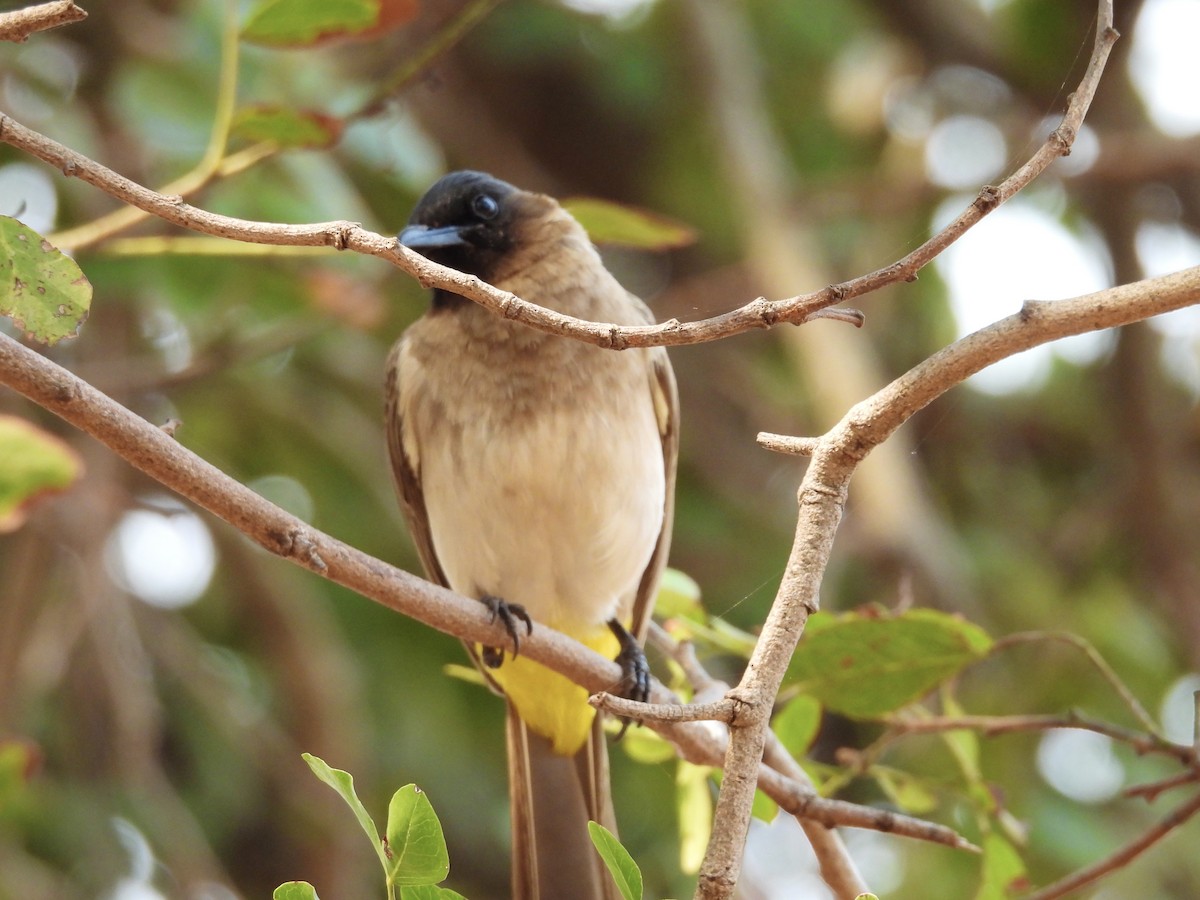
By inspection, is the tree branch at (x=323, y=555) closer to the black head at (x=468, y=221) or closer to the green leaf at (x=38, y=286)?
the green leaf at (x=38, y=286)

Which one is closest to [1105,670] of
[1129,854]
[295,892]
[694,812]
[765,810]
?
[1129,854]

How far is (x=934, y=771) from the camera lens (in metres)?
3.38

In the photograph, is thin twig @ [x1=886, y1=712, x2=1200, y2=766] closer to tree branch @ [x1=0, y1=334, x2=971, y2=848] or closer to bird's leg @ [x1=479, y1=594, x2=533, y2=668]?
tree branch @ [x1=0, y1=334, x2=971, y2=848]

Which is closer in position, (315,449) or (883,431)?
(883,431)

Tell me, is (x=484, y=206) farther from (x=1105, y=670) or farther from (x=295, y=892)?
(x=295, y=892)

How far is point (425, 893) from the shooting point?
1.19 metres

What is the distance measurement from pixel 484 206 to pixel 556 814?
116cm

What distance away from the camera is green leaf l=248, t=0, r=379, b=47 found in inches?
73.3

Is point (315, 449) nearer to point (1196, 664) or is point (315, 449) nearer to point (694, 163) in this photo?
point (694, 163)

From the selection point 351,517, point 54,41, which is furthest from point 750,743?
point 54,41

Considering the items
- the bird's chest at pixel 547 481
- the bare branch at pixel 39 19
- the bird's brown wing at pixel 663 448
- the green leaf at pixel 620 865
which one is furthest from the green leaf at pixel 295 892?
the bird's brown wing at pixel 663 448

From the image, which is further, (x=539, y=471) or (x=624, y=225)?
Result: (x=539, y=471)

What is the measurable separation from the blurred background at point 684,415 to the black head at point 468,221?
227 millimetres

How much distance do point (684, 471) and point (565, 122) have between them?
1294 mm
